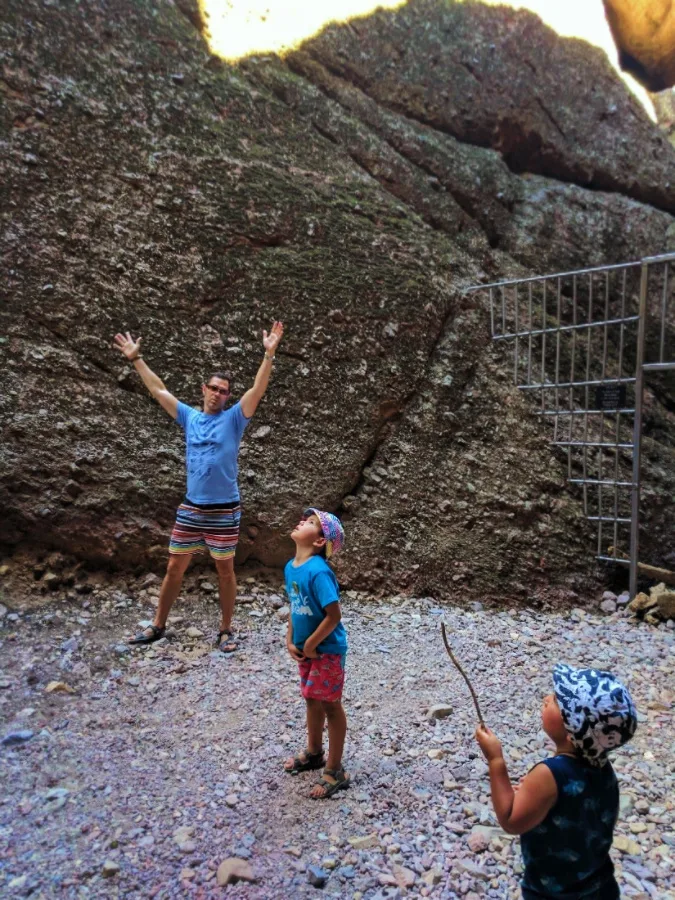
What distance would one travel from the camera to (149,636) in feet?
12.5

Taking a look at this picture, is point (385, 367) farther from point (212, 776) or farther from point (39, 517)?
point (212, 776)

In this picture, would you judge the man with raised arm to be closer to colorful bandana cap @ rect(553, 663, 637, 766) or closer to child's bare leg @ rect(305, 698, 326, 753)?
child's bare leg @ rect(305, 698, 326, 753)

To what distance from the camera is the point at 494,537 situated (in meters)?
5.14

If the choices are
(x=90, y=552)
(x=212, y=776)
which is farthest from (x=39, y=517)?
(x=212, y=776)

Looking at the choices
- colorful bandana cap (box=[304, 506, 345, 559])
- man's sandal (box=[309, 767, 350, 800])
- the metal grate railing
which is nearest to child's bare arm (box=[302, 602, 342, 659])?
colorful bandana cap (box=[304, 506, 345, 559])

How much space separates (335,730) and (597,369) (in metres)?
5.22

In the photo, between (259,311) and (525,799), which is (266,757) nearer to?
(525,799)

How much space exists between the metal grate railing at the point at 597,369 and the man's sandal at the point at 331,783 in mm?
3426

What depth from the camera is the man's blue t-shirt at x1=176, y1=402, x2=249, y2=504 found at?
374 cm

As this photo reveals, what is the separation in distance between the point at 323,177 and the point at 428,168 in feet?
5.03

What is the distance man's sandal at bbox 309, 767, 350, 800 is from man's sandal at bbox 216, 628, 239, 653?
1410 mm

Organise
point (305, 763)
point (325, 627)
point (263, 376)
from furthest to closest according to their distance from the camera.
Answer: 1. point (263, 376)
2. point (305, 763)
3. point (325, 627)

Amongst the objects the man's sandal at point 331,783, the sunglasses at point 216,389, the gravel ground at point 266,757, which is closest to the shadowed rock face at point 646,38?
the gravel ground at point 266,757

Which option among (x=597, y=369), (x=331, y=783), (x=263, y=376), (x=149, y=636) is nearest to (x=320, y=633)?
(x=331, y=783)
